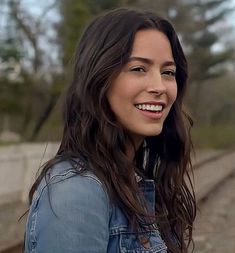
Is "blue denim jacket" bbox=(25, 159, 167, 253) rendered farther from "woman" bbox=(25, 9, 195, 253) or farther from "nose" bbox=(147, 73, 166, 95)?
"nose" bbox=(147, 73, 166, 95)

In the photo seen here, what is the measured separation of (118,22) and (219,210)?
1051 centimetres

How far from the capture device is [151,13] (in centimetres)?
176

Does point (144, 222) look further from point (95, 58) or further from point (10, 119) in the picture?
point (10, 119)

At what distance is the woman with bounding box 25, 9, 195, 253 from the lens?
141 cm

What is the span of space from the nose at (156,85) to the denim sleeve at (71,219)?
13.7 inches

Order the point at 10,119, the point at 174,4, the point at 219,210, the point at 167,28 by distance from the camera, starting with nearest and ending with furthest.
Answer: the point at 167,28, the point at 219,210, the point at 10,119, the point at 174,4

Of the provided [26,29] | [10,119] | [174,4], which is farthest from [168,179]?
[174,4]

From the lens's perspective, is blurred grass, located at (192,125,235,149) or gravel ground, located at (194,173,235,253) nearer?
gravel ground, located at (194,173,235,253)

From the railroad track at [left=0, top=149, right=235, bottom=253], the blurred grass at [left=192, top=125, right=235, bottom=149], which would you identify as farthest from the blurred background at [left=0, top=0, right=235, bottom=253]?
the blurred grass at [left=192, top=125, right=235, bottom=149]

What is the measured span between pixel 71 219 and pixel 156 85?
472 millimetres

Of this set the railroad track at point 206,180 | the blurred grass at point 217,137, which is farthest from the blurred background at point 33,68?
the blurred grass at point 217,137

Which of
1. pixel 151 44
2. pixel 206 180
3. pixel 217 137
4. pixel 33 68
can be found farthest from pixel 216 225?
pixel 217 137

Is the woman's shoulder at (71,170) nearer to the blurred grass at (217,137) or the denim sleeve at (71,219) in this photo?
the denim sleeve at (71,219)

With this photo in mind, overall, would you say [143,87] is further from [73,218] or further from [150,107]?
[73,218]
